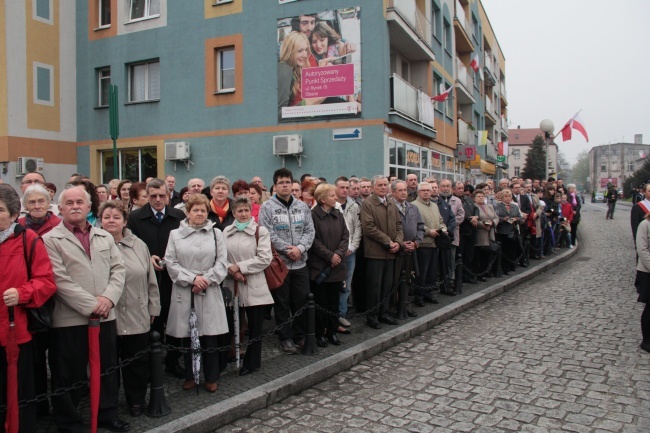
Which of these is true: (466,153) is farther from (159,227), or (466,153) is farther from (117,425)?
(117,425)

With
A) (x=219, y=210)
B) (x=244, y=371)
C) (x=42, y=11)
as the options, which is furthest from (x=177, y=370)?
(x=42, y=11)

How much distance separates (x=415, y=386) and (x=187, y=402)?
2330 millimetres

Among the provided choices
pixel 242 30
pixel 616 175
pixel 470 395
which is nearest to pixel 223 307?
pixel 470 395

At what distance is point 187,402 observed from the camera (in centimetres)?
481

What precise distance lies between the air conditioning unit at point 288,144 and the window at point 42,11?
34.1 feet

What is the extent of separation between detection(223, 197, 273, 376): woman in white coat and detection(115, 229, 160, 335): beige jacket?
0.95 metres

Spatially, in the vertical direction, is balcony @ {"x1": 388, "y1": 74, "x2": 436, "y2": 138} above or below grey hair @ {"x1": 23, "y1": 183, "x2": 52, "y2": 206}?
above

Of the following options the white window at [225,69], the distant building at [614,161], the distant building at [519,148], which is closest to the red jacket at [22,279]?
the white window at [225,69]

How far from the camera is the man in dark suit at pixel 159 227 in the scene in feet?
18.5

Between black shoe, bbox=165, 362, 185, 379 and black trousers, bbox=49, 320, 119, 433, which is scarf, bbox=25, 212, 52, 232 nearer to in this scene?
black trousers, bbox=49, 320, 119, 433

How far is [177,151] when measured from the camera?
18.0m

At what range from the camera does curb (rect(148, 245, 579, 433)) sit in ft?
14.4

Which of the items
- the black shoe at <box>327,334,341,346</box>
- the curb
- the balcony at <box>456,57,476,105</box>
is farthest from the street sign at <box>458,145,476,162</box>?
the black shoe at <box>327,334,341,346</box>

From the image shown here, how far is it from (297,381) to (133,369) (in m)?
1.65
